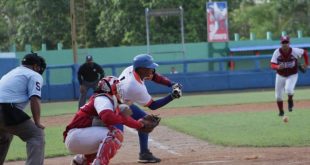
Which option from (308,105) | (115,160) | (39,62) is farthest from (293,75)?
(39,62)

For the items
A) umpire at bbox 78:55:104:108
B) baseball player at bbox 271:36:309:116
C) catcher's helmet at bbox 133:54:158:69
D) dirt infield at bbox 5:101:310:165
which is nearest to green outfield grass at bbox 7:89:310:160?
dirt infield at bbox 5:101:310:165

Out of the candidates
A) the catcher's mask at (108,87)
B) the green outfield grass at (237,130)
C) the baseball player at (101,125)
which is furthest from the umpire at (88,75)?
the catcher's mask at (108,87)

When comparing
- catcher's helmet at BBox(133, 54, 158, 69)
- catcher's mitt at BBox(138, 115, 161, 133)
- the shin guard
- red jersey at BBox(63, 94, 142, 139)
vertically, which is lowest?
the shin guard

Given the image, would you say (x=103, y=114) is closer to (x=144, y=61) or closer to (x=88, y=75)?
(x=144, y=61)

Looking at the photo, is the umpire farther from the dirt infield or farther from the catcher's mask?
the catcher's mask

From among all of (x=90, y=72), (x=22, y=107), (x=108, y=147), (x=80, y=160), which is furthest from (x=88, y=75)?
(x=108, y=147)

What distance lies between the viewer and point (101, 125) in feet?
26.6

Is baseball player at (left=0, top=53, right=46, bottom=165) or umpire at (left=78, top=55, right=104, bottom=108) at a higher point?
baseball player at (left=0, top=53, right=46, bottom=165)

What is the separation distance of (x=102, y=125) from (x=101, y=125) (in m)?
0.01

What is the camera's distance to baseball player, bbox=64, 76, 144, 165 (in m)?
7.74

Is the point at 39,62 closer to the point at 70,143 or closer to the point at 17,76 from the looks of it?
the point at 17,76

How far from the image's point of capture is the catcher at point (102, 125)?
7.75m

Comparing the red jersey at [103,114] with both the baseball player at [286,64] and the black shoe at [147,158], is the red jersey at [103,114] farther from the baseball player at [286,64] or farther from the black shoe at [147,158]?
the baseball player at [286,64]

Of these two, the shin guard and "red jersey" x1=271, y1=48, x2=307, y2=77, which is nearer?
the shin guard
